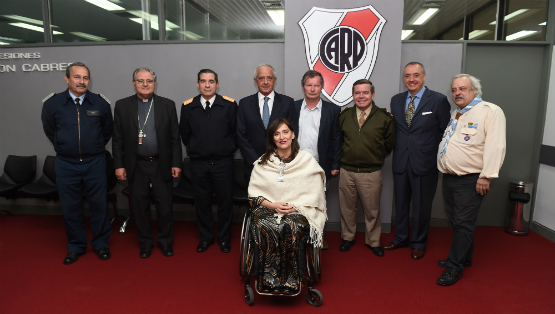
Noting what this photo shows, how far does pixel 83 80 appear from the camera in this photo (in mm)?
2836

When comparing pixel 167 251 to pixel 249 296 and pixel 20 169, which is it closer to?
pixel 249 296

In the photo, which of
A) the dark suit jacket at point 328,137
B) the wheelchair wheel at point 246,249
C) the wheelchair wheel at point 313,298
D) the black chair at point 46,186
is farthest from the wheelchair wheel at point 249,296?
the black chair at point 46,186

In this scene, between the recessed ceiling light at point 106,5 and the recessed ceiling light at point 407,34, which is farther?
the recessed ceiling light at point 106,5

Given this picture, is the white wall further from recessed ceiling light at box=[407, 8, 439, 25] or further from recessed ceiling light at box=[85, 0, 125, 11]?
recessed ceiling light at box=[85, 0, 125, 11]

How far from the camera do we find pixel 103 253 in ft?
9.72

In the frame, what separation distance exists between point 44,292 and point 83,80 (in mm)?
1773

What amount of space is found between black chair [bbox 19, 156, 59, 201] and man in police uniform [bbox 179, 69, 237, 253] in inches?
79.9

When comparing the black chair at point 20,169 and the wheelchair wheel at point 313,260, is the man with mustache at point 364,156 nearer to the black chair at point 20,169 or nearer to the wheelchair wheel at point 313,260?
the wheelchair wheel at point 313,260

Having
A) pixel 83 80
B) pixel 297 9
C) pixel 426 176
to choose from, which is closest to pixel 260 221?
pixel 426 176

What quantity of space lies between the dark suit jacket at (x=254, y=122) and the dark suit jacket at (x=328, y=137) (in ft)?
0.49

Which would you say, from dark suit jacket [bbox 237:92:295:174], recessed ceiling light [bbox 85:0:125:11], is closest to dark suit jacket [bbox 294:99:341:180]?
dark suit jacket [bbox 237:92:295:174]

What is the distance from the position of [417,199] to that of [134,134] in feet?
8.86

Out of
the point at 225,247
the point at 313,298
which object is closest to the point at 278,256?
the point at 313,298

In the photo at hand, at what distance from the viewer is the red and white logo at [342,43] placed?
3.44 meters
